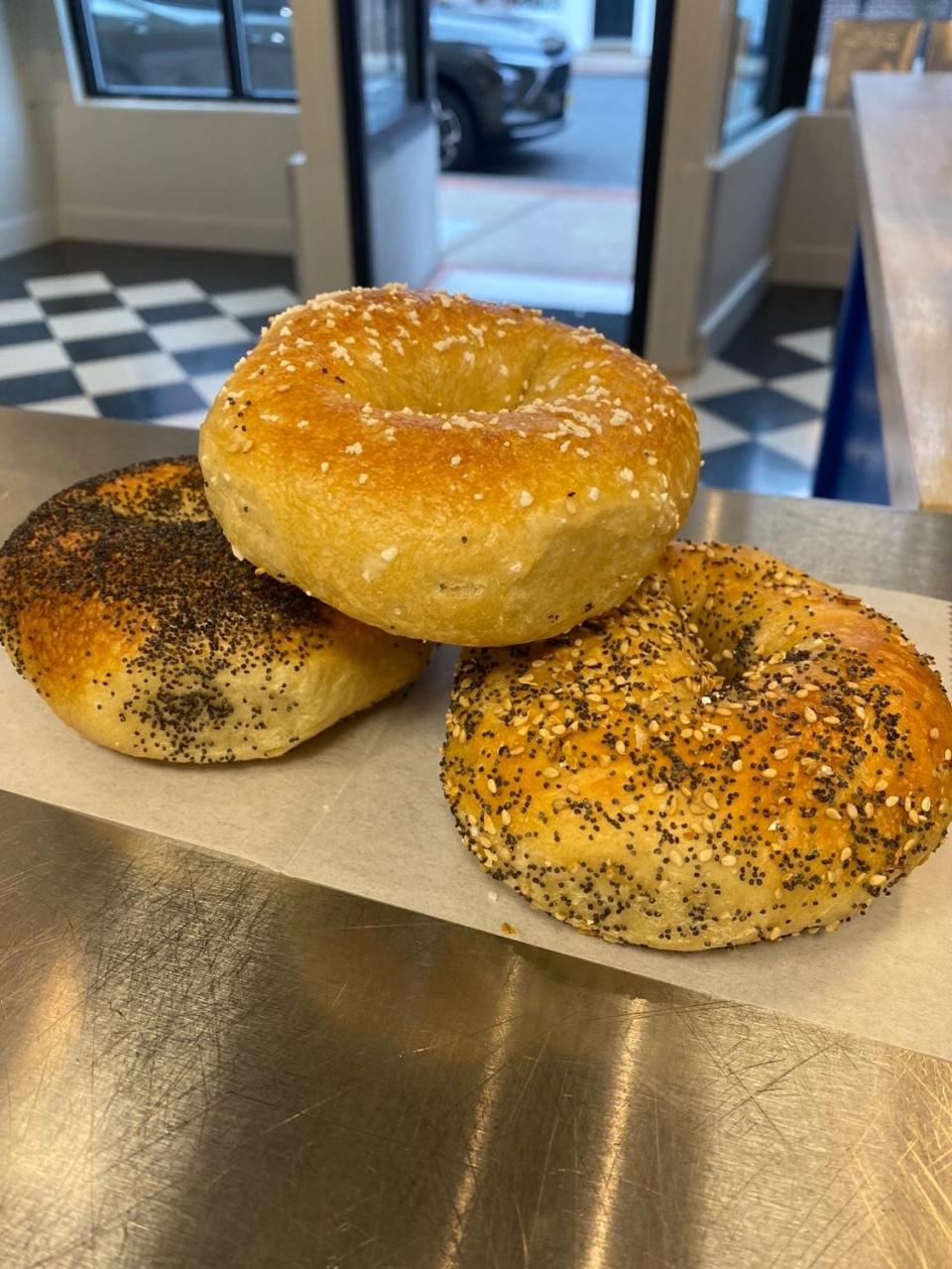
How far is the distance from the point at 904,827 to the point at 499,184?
21.9 feet

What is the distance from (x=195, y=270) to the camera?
5109 mm

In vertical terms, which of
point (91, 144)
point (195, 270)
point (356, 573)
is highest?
point (356, 573)

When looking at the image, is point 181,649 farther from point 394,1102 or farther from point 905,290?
point 905,290

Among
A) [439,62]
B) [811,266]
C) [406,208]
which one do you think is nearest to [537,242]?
[406,208]

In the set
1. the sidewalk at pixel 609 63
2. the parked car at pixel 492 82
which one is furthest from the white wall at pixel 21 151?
the sidewalk at pixel 609 63

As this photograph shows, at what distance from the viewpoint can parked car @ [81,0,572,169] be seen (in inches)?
199

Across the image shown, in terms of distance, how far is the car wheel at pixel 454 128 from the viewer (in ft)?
21.5

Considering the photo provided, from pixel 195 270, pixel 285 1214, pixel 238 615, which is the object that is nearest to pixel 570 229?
pixel 195 270

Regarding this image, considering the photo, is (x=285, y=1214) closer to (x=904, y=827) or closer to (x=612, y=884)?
(x=612, y=884)

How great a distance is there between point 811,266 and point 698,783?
4.91 meters

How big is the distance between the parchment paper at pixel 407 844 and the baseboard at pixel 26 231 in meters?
4.88

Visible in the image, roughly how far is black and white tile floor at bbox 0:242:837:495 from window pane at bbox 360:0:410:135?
3.17ft

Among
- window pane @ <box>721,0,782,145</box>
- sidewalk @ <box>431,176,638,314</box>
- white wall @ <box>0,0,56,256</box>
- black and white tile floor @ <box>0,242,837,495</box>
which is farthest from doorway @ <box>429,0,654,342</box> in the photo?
white wall @ <box>0,0,56,256</box>

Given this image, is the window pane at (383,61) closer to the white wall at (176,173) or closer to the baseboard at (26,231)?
the white wall at (176,173)
